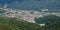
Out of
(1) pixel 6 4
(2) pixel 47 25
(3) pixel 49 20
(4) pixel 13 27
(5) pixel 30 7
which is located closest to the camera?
(4) pixel 13 27

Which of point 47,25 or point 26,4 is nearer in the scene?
point 47,25

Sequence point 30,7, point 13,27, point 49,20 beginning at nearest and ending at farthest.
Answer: point 13,27
point 49,20
point 30,7

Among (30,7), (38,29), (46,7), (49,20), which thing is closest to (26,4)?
(30,7)

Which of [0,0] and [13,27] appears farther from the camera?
[0,0]

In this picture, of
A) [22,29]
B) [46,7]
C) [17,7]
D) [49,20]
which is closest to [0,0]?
[17,7]

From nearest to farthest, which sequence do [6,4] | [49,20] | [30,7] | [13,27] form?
[13,27]
[49,20]
[30,7]
[6,4]

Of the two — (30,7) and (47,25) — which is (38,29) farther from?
(30,7)

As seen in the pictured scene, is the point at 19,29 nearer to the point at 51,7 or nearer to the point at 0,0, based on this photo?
the point at 51,7
